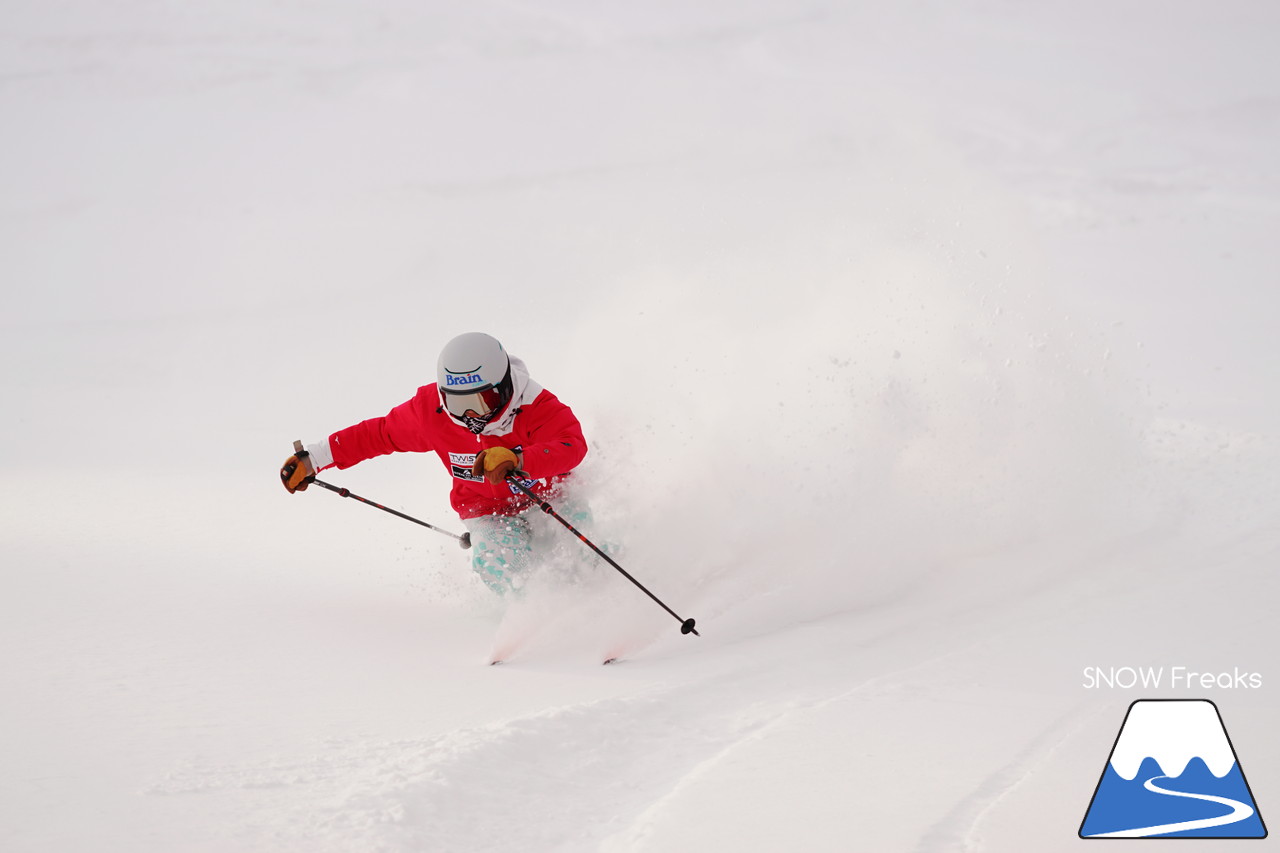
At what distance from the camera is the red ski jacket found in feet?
15.1

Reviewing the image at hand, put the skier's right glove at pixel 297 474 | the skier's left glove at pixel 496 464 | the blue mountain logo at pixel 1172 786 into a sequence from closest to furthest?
the blue mountain logo at pixel 1172 786
the skier's left glove at pixel 496 464
the skier's right glove at pixel 297 474

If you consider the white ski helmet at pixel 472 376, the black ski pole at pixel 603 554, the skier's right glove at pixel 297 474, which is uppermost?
the white ski helmet at pixel 472 376

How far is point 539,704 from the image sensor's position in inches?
142

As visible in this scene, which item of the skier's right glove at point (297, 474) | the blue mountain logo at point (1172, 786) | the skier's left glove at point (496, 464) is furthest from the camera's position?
the skier's right glove at point (297, 474)

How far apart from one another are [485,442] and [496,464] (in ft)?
1.68

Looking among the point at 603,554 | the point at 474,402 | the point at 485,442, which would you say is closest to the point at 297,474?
the point at 485,442

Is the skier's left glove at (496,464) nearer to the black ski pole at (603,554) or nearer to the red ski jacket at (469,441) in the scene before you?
the black ski pole at (603,554)

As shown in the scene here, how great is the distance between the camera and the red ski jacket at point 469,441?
4605mm

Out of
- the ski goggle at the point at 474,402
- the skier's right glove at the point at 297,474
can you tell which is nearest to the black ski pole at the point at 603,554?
the ski goggle at the point at 474,402

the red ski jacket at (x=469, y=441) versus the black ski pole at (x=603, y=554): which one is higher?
the red ski jacket at (x=469, y=441)

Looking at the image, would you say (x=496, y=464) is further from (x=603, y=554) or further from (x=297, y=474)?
(x=297, y=474)

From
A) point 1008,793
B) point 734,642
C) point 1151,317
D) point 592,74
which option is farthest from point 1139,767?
point 592,74

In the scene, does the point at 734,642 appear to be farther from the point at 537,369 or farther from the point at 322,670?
the point at 537,369

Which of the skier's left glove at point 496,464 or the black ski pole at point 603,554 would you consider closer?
the skier's left glove at point 496,464
